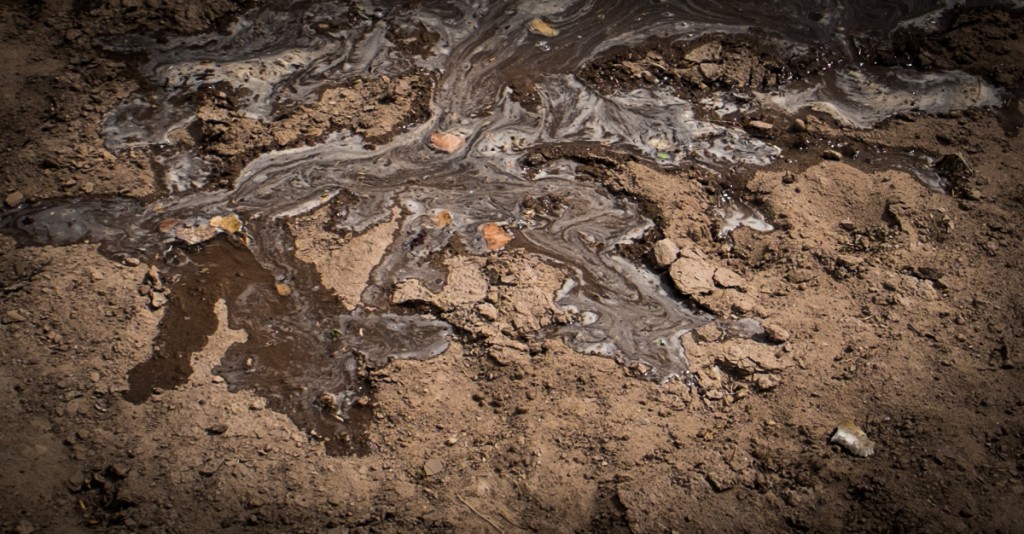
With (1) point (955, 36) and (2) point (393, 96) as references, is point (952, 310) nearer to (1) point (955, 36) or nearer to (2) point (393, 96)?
(1) point (955, 36)

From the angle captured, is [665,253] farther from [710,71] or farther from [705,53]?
[705,53]

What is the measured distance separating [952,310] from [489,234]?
2.78m

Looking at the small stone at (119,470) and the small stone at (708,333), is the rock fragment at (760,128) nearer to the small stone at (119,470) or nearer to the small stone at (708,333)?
the small stone at (708,333)

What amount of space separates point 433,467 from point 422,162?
207cm

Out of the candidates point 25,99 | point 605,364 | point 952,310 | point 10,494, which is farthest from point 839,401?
point 25,99

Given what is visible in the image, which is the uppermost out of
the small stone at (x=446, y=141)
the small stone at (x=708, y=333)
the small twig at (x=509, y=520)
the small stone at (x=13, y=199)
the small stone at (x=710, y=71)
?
the small stone at (x=710, y=71)

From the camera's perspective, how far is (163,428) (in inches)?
134

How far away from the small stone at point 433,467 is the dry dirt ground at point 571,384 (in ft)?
0.05

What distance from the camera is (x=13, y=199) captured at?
161 inches

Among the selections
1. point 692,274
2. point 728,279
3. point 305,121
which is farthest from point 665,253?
point 305,121

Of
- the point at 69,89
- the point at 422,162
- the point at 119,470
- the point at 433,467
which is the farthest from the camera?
the point at 422,162

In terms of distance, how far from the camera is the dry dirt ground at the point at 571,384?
3.26 meters

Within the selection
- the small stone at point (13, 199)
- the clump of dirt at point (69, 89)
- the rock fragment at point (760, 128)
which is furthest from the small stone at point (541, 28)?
the small stone at point (13, 199)

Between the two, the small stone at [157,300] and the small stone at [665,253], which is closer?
the small stone at [157,300]
